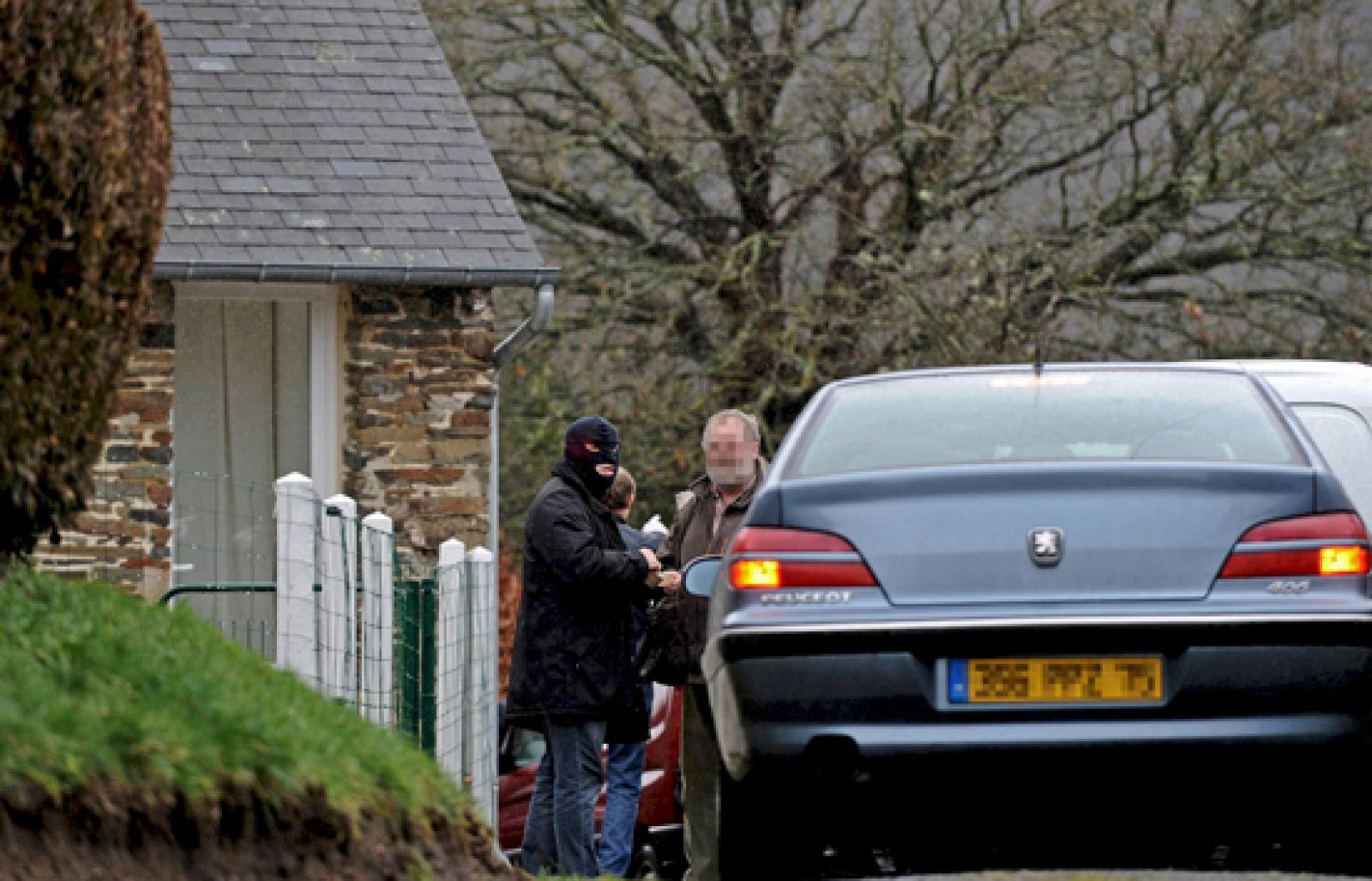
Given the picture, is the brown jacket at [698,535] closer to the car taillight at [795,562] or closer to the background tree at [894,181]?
the car taillight at [795,562]

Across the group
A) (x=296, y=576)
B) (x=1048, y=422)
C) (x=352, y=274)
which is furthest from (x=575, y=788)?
(x=352, y=274)

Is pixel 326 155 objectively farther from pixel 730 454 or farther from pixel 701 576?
pixel 701 576

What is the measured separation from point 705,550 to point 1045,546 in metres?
3.72

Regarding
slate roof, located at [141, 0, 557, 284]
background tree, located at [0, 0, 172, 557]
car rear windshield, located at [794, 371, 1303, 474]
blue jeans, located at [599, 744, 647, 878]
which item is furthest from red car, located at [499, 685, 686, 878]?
background tree, located at [0, 0, 172, 557]

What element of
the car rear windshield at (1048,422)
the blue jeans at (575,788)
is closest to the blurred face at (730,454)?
the blue jeans at (575,788)

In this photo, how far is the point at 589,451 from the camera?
33.4 feet

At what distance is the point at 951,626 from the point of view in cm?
607

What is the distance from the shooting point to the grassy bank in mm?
5262

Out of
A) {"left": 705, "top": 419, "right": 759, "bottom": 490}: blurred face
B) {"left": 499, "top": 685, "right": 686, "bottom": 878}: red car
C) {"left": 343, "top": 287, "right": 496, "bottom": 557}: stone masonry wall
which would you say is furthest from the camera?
{"left": 343, "top": 287, "right": 496, "bottom": 557}: stone masonry wall

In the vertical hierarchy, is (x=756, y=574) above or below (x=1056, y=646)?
above

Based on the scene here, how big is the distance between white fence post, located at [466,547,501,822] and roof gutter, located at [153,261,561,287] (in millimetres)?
4309

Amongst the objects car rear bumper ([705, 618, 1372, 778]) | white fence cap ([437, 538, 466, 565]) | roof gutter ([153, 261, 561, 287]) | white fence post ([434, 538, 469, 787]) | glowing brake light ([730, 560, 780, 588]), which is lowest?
white fence post ([434, 538, 469, 787])

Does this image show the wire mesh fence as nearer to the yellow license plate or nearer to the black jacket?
the black jacket

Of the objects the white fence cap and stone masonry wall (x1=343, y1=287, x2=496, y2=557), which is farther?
stone masonry wall (x1=343, y1=287, x2=496, y2=557)
